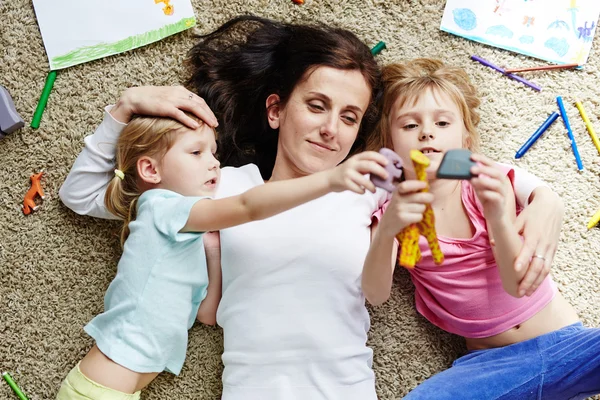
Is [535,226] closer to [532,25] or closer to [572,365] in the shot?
[572,365]

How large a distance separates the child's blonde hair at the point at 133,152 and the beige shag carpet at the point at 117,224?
129 millimetres

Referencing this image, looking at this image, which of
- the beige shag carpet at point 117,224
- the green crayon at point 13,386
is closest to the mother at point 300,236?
the beige shag carpet at point 117,224

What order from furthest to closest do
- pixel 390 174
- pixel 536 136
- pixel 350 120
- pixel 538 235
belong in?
pixel 536 136
pixel 350 120
pixel 538 235
pixel 390 174

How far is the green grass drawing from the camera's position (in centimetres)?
123

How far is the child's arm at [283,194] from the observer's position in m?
0.75

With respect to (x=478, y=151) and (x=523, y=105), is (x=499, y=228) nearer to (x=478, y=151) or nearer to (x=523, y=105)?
(x=478, y=151)

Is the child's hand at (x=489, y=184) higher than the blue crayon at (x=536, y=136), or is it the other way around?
the child's hand at (x=489, y=184)

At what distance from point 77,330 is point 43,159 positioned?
1.17 feet

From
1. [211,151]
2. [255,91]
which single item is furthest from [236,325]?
[255,91]

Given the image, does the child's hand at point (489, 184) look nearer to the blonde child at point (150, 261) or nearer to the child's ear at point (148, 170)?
the blonde child at point (150, 261)

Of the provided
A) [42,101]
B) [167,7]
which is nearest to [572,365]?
[167,7]

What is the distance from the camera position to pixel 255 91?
3.89 feet

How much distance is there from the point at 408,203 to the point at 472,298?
0.40 metres

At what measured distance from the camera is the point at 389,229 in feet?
2.63
